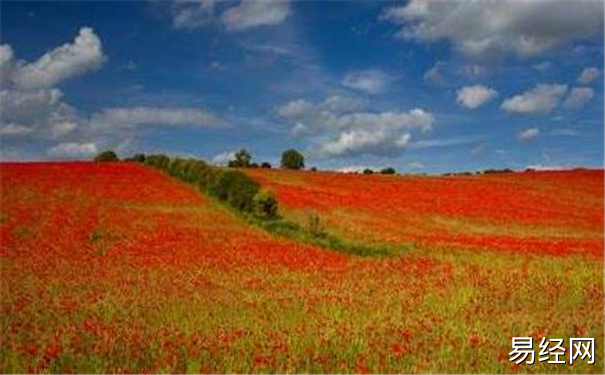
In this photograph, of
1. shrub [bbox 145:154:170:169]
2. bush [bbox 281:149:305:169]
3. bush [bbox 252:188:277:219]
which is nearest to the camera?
bush [bbox 252:188:277:219]

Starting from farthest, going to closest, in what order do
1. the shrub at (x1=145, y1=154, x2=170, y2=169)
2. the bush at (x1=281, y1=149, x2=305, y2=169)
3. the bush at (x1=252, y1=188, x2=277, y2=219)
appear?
the bush at (x1=281, y1=149, x2=305, y2=169) → the shrub at (x1=145, y1=154, x2=170, y2=169) → the bush at (x1=252, y1=188, x2=277, y2=219)

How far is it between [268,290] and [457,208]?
30609 millimetres

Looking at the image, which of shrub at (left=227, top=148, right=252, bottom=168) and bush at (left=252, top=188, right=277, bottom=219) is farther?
shrub at (left=227, top=148, right=252, bottom=168)

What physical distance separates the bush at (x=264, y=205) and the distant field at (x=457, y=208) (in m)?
1.35

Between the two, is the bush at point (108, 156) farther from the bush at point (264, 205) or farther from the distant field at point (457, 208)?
the bush at point (264, 205)

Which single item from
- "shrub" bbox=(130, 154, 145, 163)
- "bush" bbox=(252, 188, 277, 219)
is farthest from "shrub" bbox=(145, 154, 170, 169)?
"bush" bbox=(252, 188, 277, 219)

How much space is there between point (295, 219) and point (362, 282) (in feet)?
63.1

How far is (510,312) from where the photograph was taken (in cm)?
1539

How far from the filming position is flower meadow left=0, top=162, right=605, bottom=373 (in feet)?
37.6

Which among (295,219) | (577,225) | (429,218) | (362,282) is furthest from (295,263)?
(577,225)

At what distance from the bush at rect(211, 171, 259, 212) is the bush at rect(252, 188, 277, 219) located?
125 cm

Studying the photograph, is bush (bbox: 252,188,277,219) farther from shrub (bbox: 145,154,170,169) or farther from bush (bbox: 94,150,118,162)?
bush (bbox: 94,150,118,162)

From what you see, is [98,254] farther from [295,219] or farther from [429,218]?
[429,218]

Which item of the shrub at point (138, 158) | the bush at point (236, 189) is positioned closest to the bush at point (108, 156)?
the shrub at point (138, 158)
